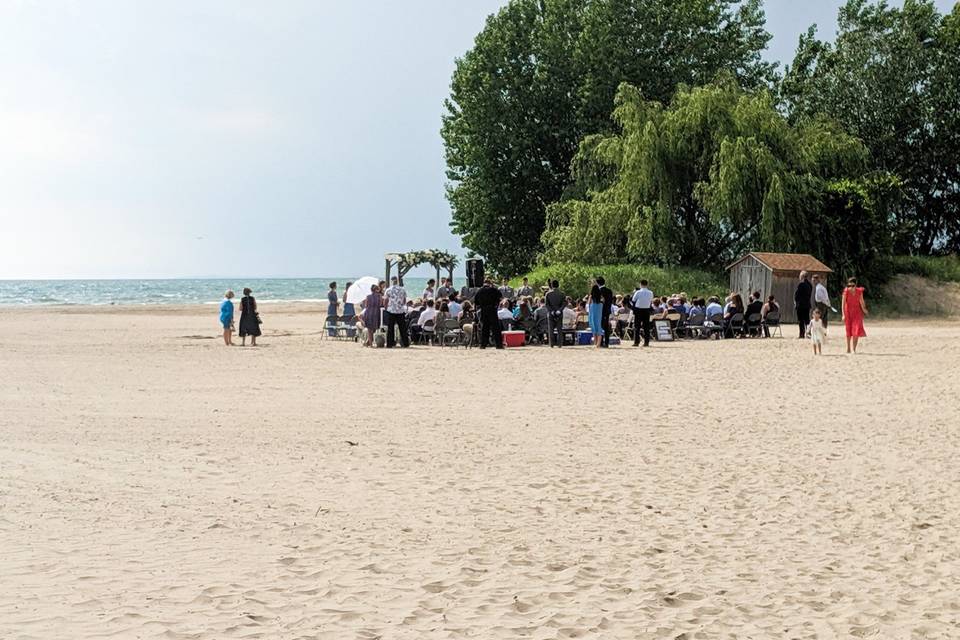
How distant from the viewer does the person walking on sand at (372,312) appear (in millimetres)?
24078

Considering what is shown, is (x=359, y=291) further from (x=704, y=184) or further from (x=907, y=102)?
(x=907, y=102)

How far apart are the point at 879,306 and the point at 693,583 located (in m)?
35.2

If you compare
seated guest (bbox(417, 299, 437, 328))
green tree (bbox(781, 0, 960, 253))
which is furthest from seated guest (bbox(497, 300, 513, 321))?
green tree (bbox(781, 0, 960, 253))

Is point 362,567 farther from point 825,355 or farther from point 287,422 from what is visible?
point 825,355

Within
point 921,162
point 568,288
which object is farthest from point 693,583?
point 921,162

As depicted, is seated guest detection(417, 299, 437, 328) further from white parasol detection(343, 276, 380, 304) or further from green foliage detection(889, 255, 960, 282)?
green foliage detection(889, 255, 960, 282)

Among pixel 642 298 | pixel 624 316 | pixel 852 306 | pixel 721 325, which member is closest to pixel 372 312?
pixel 642 298

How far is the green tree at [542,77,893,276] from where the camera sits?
35.5m

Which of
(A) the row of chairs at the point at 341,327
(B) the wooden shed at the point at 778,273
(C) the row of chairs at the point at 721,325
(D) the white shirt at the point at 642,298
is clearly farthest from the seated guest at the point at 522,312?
(B) the wooden shed at the point at 778,273

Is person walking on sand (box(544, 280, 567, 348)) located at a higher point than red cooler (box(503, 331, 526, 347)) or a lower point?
higher

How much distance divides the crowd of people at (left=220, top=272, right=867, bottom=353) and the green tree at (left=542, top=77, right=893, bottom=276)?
8.77m

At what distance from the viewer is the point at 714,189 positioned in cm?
3578

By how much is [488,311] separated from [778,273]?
12860 mm

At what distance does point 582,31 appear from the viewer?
46375 millimetres
